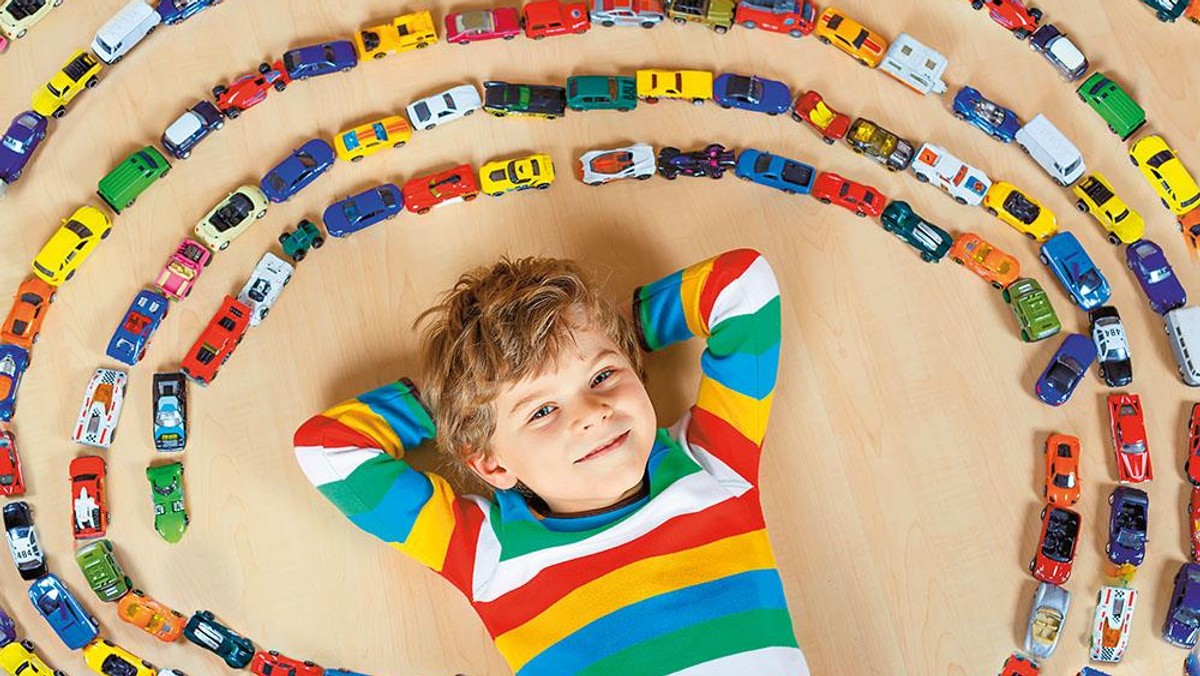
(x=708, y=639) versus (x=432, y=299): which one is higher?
(x=432, y=299)

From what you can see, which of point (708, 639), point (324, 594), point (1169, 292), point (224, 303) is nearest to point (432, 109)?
point (224, 303)

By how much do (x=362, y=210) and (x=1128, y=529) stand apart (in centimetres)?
101

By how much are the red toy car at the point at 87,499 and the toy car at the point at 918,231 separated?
3.35ft

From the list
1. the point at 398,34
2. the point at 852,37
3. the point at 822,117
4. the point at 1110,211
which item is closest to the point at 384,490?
the point at 398,34

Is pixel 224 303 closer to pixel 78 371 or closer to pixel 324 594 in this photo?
pixel 78 371

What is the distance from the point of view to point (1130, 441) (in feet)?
4.76

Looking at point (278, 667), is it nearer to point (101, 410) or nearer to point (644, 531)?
point (101, 410)

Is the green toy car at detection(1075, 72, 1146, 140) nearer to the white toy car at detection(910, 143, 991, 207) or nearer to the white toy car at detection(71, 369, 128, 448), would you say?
the white toy car at detection(910, 143, 991, 207)

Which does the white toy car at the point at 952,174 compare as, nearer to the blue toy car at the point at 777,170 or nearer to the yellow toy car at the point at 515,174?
the blue toy car at the point at 777,170

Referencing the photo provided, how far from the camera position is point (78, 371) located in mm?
1473

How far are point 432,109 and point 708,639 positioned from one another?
736 millimetres

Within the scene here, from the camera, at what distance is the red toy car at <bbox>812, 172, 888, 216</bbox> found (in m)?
1.49

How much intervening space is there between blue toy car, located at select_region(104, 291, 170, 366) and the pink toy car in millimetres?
17

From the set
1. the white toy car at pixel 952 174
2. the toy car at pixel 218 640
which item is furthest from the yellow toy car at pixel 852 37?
the toy car at pixel 218 640
